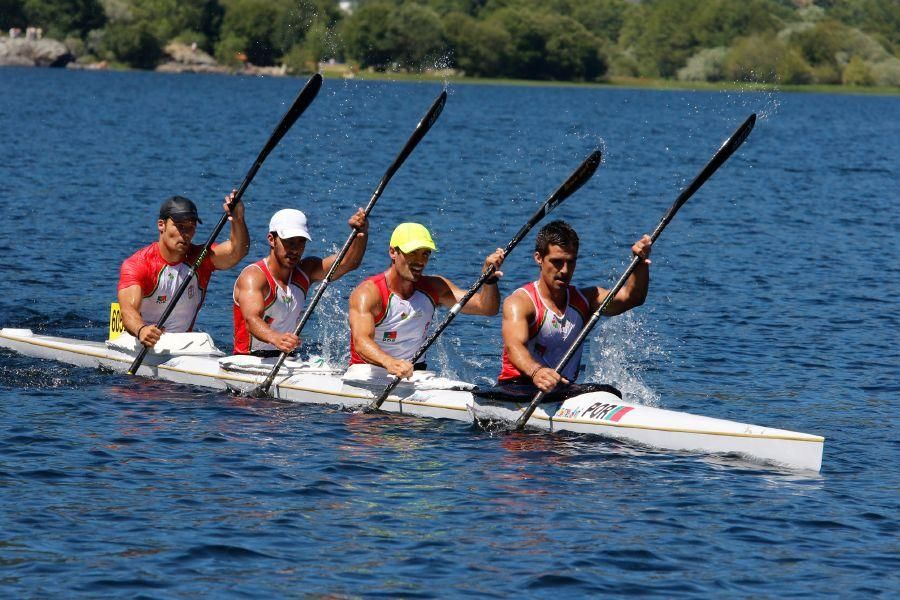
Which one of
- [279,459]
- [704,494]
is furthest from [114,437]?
[704,494]

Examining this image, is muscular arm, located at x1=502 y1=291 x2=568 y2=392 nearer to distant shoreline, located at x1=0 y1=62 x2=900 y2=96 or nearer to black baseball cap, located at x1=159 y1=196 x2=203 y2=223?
black baseball cap, located at x1=159 y1=196 x2=203 y2=223

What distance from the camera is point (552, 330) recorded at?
45.3ft

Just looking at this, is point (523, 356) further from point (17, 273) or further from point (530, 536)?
point (17, 273)

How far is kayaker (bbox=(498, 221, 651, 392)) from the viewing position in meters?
13.2

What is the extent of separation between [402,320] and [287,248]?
5.00ft

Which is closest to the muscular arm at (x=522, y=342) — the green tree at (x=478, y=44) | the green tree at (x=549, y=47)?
the green tree at (x=478, y=44)

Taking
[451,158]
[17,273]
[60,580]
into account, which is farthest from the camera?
[451,158]

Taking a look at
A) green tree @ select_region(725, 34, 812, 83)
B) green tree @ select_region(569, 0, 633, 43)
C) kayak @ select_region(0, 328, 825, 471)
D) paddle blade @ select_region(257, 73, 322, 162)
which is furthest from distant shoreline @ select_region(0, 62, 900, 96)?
kayak @ select_region(0, 328, 825, 471)

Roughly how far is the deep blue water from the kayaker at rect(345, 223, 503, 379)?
0.74 meters

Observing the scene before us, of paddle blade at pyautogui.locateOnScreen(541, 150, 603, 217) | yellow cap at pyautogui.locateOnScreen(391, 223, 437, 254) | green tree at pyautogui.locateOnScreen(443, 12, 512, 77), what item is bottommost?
yellow cap at pyautogui.locateOnScreen(391, 223, 437, 254)

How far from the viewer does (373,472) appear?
12273 millimetres

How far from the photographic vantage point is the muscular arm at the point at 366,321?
1420 centimetres

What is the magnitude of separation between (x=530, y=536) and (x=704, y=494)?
74.8 inches

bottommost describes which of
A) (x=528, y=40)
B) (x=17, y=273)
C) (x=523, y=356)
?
(x=17, y=273)
